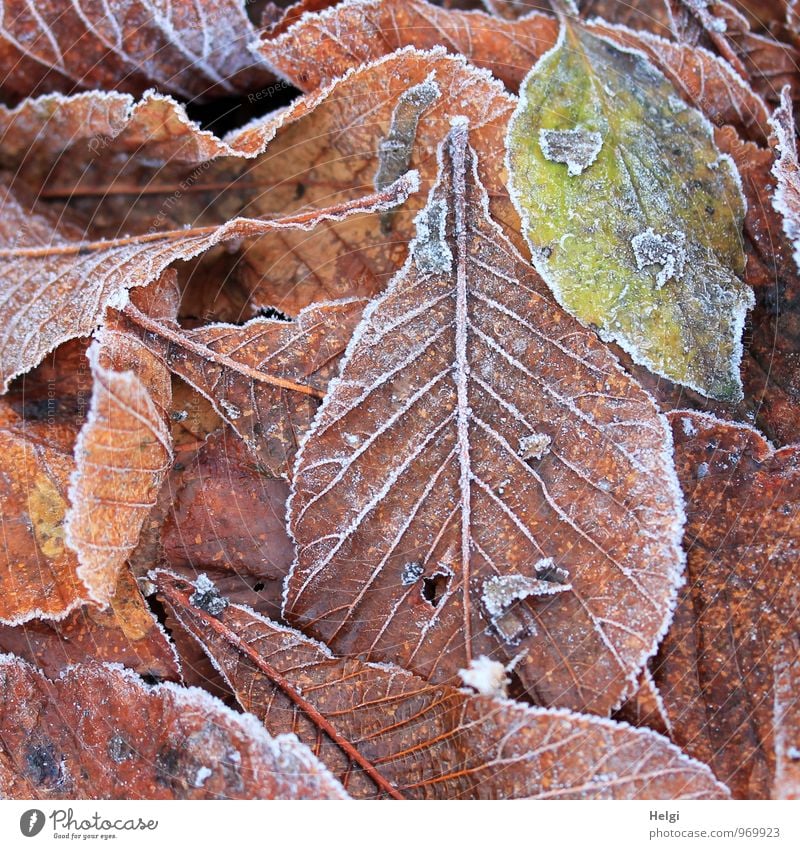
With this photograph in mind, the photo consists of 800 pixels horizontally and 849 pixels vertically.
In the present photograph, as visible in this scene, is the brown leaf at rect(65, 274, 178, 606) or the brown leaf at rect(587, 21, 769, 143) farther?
the brown leaf at rect(587, 21, 769, 143)

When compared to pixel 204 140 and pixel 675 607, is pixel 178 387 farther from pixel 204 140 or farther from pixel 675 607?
pixel 675 607

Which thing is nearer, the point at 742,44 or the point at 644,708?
the point at 644,708

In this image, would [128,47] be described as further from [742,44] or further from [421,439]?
[742,44]

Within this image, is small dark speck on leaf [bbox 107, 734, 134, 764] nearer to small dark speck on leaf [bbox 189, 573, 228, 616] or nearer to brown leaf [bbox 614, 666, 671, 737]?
small dark speck on leaf [bbox 189, 573, 228, 616]

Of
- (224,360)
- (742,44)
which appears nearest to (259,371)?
(224,360)

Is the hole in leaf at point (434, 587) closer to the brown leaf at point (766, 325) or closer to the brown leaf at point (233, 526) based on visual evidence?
the brown leaf at point (233, 526)

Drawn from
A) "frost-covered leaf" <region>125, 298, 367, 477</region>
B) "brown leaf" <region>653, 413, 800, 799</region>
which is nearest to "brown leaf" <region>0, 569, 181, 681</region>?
"frost-covered leaf" <region>125, 298, 367, 477</region>
